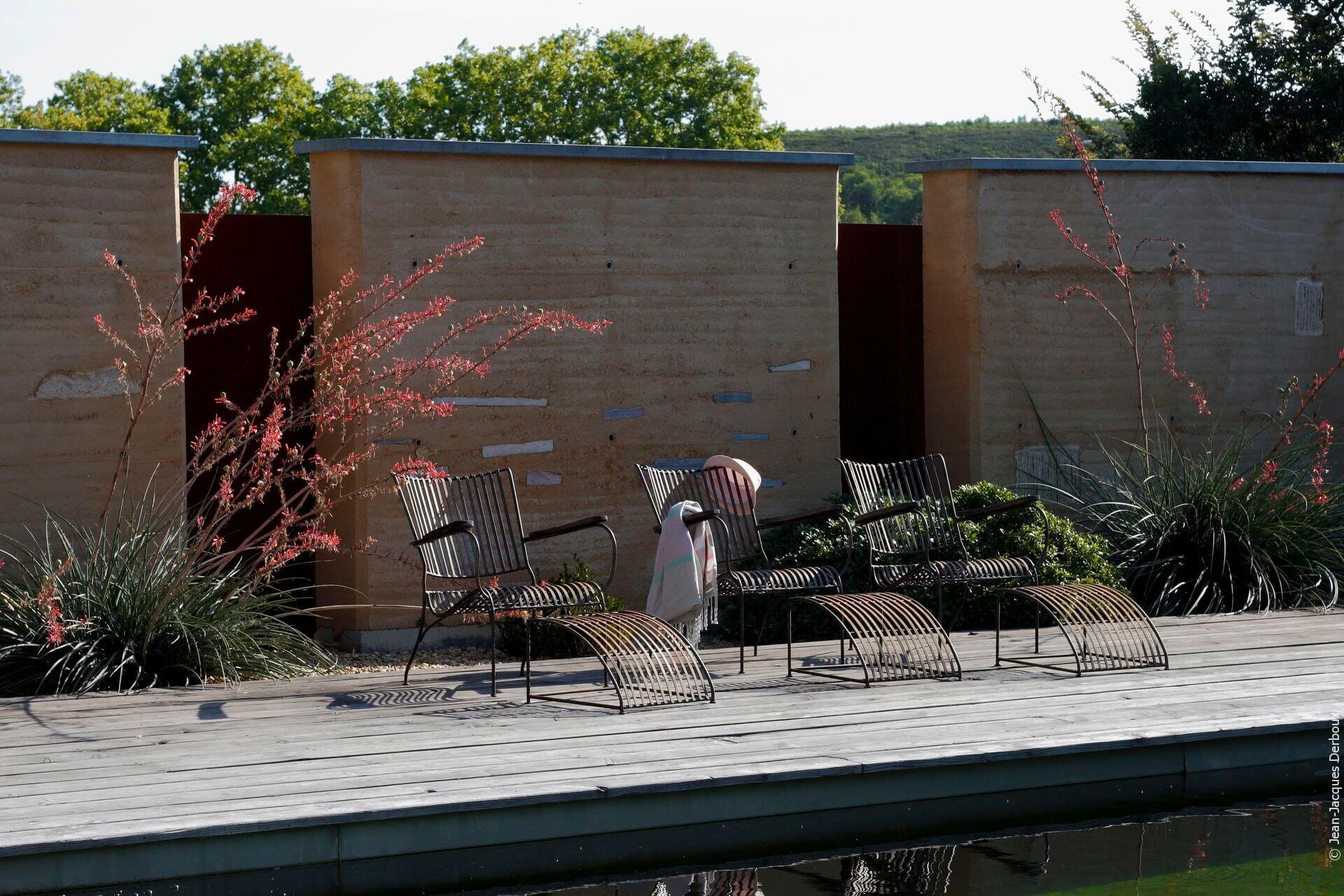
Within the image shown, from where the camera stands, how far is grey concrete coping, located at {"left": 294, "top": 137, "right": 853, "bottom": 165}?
24.3 ft

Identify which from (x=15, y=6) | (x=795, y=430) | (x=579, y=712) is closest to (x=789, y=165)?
(x=795, y=430)

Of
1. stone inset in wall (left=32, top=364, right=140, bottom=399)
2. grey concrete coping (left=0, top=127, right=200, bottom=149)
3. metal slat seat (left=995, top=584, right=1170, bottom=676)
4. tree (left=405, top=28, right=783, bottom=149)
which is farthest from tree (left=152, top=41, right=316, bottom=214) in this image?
metal slat seat (left=995, top=584, right=1170, bottom=676)

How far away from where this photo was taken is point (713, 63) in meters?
47.1

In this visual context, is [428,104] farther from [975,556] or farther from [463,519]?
[463,519]

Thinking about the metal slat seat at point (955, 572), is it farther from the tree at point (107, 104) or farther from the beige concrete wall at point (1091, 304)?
the tree at point (107, 104)

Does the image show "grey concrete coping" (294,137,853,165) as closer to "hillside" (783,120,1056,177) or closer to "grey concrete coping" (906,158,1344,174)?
"grey concrete coping" (906,158,1344,174)

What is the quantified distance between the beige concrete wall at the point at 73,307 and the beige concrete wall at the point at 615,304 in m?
0.96

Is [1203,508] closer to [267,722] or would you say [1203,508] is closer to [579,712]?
[579,712]

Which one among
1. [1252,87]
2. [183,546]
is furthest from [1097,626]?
[1252,87]

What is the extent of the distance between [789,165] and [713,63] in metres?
40.1

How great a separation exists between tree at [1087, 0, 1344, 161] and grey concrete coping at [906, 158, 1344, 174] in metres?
4.03

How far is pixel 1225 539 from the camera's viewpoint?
773 centimetres

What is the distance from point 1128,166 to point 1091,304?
0.85m

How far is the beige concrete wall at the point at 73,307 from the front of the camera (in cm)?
676
